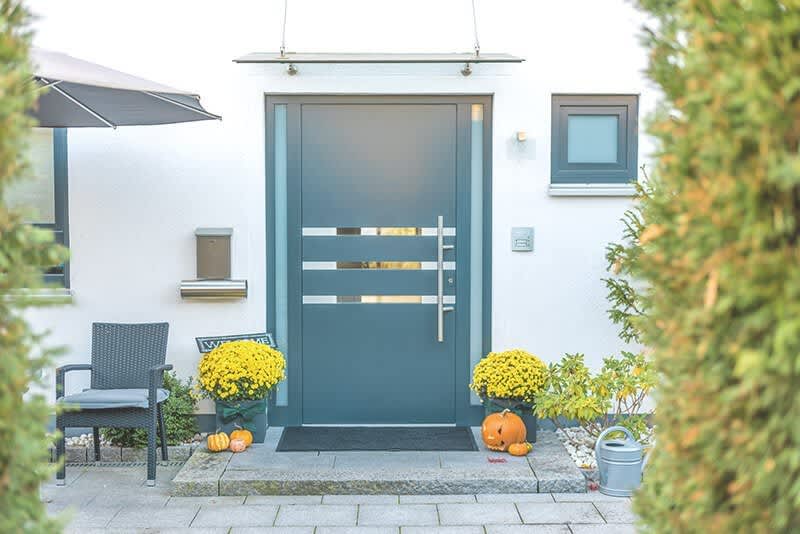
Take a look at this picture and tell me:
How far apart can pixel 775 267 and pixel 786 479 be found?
0.44 m

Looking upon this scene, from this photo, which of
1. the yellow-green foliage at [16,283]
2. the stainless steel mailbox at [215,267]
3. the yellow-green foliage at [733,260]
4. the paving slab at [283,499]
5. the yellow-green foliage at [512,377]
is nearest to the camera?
the yellow-green foliage at [733,260]

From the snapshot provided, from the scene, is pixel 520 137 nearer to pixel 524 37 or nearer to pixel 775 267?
pixel 524 37

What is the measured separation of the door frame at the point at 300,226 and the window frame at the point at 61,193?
4.41 ft

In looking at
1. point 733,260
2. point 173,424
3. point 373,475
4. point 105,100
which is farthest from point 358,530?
point 733,260

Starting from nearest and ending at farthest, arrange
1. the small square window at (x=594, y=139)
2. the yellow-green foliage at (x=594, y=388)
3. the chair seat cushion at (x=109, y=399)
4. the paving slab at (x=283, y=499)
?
the paving slab at (x=283, y=499), the chair seat cushion at (x=109, y=399), the yellow-green foliage at (x=594, y=388), the small square window at (x=594, y=139)

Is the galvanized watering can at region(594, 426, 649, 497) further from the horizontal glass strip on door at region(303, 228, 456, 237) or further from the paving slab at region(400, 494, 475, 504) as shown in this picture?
the horizontal glass strip on door at region(303, 228, 456, 237)

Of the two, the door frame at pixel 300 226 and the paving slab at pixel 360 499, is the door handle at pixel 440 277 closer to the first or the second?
the door frame at pixel 300 226

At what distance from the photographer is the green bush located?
230 inches

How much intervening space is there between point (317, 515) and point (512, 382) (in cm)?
152

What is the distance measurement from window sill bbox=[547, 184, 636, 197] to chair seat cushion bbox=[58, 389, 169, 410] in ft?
9.47

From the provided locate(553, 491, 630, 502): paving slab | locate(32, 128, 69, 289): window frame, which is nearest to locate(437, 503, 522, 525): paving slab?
locate(553, 491, 630, 502): paving slab

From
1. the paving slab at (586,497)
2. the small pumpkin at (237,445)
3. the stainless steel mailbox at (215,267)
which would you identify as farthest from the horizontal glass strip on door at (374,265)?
the paving slab at (586,497)

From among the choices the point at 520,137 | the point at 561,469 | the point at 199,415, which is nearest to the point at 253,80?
the point at 520,137

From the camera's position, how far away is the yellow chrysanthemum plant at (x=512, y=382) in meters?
5.61
